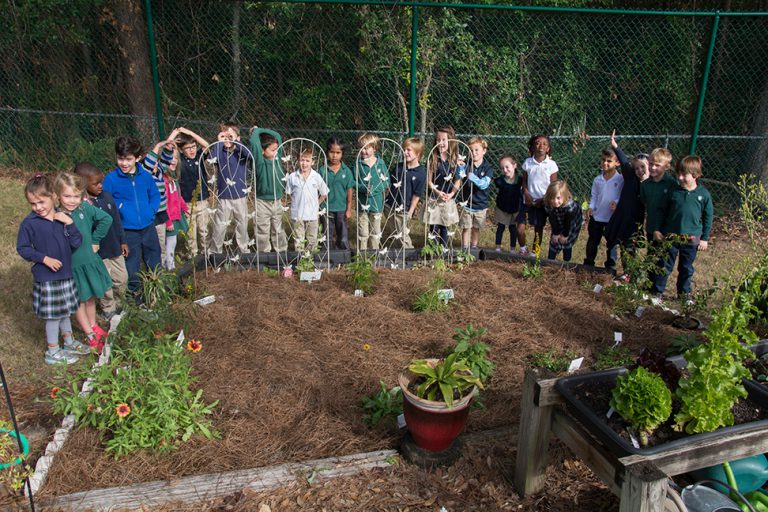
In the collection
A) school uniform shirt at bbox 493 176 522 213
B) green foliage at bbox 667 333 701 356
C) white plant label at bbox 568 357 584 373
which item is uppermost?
school uniform shirt at bbox 493 176 522 213

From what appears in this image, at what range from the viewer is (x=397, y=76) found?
877 centimetres

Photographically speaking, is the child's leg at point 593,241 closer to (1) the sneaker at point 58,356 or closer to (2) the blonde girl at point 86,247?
(2) the blonde girl at point 86,247

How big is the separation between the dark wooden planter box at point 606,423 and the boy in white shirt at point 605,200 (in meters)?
2.95

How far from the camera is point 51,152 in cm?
1025

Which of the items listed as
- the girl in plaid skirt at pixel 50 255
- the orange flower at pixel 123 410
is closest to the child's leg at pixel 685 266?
the orange flower at pixel 123 410

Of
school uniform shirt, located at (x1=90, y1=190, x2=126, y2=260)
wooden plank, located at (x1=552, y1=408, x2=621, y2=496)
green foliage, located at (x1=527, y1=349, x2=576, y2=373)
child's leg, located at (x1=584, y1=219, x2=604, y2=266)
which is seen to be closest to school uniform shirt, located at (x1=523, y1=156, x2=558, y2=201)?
child's leg, located at (x1=584, y1=219, x2=604, y2=266)

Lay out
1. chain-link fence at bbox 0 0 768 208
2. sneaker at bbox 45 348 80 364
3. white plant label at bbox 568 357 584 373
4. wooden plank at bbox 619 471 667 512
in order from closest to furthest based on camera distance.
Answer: wooden plank at bbox 619 471 667 512, white plant label at bbox 568 357 584 373, sneaker at bbox 45 348 80 364, chain-link fence at bbox 0 0 768 208

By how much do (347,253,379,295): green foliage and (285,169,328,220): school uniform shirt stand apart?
0.91 meters

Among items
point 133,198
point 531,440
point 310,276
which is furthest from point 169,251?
point 531,440

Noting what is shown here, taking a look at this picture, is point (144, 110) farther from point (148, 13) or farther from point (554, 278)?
point (554, 278)

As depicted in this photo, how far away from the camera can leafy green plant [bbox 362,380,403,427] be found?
3.29 m

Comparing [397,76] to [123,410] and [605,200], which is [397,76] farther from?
[123,410]

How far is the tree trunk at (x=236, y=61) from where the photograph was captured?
9.83 metres

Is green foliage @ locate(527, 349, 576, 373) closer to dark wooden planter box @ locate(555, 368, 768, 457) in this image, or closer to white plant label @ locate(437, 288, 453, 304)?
white plant label @ locate(437, 288, 453, 304)
